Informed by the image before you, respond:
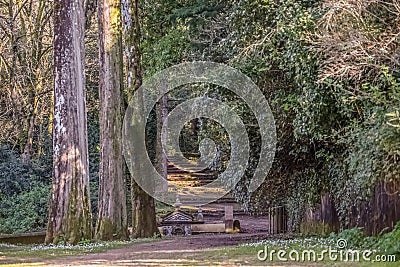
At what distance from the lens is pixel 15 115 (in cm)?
2992

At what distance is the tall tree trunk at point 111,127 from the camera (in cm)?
1866

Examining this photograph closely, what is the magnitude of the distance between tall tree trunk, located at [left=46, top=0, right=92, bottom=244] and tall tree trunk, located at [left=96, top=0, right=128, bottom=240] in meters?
2.24

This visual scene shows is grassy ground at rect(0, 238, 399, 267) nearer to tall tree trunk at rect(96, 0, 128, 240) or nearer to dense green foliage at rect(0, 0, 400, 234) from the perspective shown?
dense green foliage at rect(0, 0, 400, 234)

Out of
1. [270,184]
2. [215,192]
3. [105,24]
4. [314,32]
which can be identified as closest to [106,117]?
[105,24]

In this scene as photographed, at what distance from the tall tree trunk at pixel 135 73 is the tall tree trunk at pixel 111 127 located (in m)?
0.38

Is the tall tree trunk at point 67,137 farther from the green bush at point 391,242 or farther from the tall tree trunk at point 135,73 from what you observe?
the green bush at point 391,242

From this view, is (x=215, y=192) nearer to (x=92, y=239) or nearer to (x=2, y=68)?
(x=2, y=68)

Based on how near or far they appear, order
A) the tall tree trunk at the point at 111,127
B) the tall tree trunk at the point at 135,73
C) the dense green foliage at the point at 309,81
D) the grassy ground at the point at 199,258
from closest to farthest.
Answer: the grassy ground at the point at 199,258 → the dense green foliage at the point at 309,81 → the tall tree trunk at the point at 111,127 → the tall tree trunk at the point at 135,73

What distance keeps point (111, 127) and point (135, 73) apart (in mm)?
1666

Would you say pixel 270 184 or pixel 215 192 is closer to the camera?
pixel 270 184

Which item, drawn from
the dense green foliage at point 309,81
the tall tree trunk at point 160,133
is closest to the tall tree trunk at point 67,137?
the dense green foliage at point 309,81

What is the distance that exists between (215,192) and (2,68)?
44.7ft

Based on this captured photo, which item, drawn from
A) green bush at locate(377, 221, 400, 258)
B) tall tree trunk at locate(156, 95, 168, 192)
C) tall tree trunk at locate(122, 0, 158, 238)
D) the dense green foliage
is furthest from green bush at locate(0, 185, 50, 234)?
green bush at locate(377, 221, 400, 258)

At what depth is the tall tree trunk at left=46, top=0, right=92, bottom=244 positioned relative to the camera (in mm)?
16203
